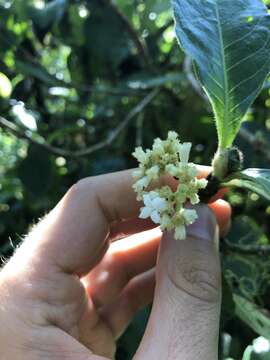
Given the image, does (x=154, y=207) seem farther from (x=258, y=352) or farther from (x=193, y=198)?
(x=258, y=352)

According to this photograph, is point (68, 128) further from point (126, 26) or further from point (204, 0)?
point (204, 0)

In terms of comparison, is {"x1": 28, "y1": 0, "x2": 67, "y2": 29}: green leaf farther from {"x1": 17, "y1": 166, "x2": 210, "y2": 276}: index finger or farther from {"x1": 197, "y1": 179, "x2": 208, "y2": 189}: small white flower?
{"x1": 197, "y1": 179, "x2": 208, "y2": 189}: small white flower

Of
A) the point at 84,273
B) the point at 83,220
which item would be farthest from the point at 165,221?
the point at 84,273

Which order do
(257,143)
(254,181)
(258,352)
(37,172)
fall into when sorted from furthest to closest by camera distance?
1. (37,172)
2. (257,143)
3. (258,352)
4. (254,181)

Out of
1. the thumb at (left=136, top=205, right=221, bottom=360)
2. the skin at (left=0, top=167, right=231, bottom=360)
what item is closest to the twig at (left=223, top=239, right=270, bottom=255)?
the skin at (left=0, top=167, right=231, bottom=360)

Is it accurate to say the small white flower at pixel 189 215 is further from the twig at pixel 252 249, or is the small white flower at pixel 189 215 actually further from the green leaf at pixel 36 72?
the green leaf at pixel 36 72

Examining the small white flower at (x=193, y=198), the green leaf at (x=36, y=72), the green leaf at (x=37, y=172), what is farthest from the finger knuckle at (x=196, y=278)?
the green leaf at (x=36, y=72)

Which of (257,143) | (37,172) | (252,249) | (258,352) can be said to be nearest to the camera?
(258,352)
